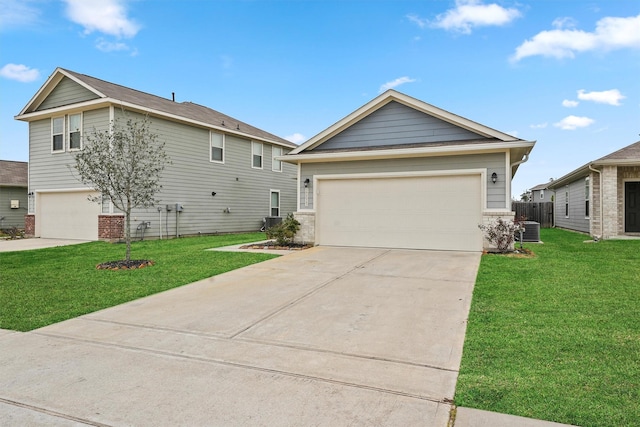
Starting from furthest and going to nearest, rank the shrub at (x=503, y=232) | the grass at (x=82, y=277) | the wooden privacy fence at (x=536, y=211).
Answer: the wooden privacy fence at (x=536, y=211), the shrub at (x=503, y=232), the grass at (x=82, y=277)

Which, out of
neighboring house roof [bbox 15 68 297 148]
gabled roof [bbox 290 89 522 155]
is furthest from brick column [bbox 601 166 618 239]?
neighboring house roof [bbox 15 68 297 148]

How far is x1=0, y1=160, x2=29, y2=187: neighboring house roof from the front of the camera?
818 inches

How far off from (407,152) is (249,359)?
8721 millimetres

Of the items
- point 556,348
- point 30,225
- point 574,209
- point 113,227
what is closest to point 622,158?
point 574,209

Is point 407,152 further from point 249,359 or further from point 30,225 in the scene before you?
point 30,225

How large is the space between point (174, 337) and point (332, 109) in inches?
726

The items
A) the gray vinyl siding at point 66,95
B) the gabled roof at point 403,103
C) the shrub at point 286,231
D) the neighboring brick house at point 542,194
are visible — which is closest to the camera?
the gabled roof at point 403,103

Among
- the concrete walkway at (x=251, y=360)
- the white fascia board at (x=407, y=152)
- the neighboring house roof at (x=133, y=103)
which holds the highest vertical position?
the neighboring house roof at (x=133, y=103)

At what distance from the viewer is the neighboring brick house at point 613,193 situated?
45.6ft

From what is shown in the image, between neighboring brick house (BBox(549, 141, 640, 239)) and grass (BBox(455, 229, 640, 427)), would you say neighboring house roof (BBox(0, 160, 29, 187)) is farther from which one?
neighboring brick house (BBox(549, 141, 640, 239))

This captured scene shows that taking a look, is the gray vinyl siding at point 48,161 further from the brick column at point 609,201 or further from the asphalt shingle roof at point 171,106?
the brick column at point 609,201

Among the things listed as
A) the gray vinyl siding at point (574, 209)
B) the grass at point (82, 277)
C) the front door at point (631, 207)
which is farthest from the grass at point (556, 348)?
the gray vinyl siding at point (574, 209)

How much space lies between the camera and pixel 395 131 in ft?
39.8

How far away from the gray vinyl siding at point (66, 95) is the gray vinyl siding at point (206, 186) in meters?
2.62
